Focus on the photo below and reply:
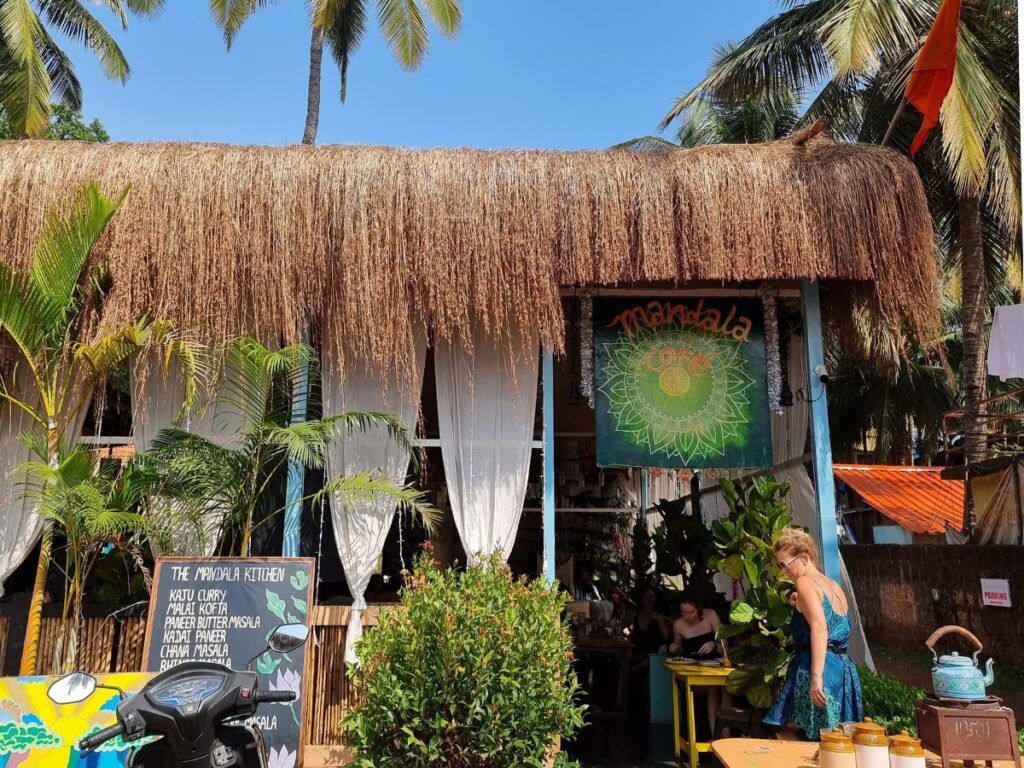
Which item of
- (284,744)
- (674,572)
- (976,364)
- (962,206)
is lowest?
(284,744)

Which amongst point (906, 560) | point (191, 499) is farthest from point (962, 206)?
point (191, 499)

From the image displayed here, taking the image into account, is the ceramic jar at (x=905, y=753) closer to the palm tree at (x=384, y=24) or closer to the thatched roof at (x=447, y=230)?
the thatched roof at (x=447, y=230)

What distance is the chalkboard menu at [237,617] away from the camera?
447cm

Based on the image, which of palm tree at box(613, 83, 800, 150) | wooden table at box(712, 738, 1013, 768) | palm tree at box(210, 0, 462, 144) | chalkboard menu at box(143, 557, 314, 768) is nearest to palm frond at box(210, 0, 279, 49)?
palm tree at box(210, 0, 462, 144)

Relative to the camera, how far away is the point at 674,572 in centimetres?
785

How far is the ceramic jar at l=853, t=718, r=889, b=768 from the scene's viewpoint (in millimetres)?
2453

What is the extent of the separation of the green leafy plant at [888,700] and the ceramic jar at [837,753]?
9.16 feet

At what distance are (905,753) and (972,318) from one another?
10.3 m

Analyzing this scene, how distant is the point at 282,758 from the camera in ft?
14.2

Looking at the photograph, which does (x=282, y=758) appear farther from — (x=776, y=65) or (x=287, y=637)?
(x=776, y=65)

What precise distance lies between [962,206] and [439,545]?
8164 millimetres

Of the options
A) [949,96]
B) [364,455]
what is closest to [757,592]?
[364,455]

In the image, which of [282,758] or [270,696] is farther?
[282,758]

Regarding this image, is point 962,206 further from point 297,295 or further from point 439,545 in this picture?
point 297,295
